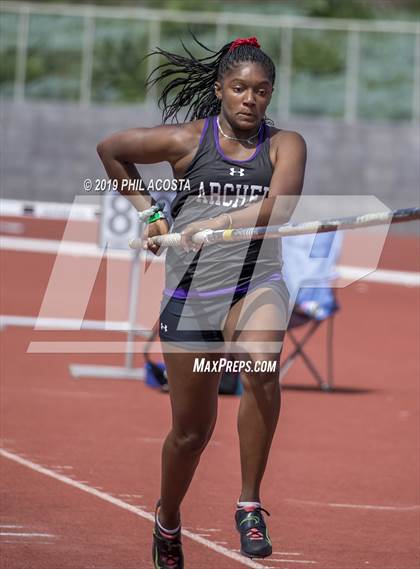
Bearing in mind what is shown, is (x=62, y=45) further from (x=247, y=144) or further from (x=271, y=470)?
(x=247, y=144)

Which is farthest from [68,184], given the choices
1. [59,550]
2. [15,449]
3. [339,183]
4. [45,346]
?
[59,550]

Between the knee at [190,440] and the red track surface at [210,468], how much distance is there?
36.2 inches

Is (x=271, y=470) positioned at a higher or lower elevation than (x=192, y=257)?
lower

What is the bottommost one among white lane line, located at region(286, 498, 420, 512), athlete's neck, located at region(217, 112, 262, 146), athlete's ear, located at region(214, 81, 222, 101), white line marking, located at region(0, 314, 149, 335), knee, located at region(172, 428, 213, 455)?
white lane line, located at region(286, 498, 420, 512)

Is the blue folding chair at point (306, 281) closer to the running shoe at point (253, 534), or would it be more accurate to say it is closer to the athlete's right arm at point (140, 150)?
the athlete's right arm at point (140, 150)

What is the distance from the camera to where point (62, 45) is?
2845 centimetres

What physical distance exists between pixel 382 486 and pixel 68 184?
21833 mm

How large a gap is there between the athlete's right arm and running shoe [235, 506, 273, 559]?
56.3 inches

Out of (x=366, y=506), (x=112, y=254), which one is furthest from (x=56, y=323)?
(x=112, y=254)

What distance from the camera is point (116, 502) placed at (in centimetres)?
762

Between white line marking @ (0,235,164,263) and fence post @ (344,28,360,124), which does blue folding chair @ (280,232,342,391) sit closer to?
white line marking @ (0,235,164,263)

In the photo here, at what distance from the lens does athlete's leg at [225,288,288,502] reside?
5410 millimetres

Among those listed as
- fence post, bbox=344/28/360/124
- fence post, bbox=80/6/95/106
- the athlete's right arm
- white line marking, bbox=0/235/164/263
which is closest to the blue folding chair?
the athlete's right arm

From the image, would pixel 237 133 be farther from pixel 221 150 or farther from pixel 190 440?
pixel 190 440
